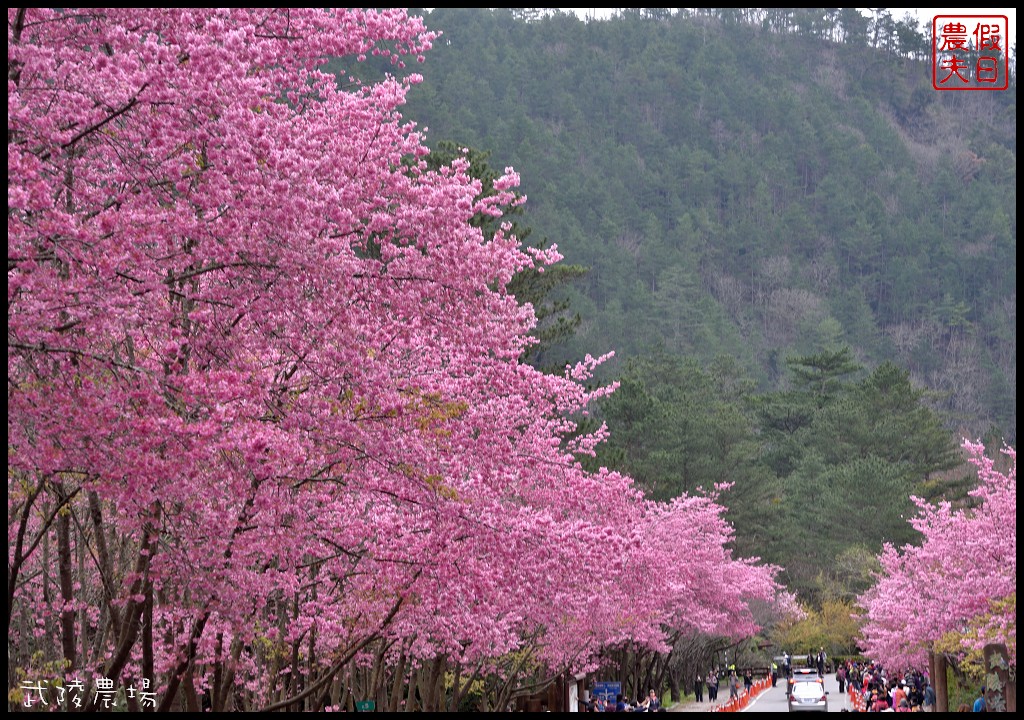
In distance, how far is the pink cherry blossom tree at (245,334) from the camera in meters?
8.54

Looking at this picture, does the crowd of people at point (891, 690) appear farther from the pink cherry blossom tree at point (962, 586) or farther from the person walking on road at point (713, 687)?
the person walking on road at point (713, 687)

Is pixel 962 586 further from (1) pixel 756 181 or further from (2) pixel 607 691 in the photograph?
(1) pixel 756 181

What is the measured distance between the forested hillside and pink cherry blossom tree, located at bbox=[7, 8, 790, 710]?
80012 mm

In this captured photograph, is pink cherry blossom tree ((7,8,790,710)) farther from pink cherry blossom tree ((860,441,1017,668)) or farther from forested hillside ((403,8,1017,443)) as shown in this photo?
forested hillside ((403,8,1017,443))

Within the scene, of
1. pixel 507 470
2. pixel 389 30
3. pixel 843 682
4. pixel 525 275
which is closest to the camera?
pixel 389 30

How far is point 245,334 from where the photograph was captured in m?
Answer: 10.6

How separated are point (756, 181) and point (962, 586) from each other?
146 m

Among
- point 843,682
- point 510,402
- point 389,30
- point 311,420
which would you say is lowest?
point 843,682

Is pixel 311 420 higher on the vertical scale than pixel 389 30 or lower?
lower

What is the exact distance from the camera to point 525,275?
36.8m

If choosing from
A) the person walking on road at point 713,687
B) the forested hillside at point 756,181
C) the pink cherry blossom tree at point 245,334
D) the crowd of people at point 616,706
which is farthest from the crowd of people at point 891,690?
the forested hillside at point 756,181

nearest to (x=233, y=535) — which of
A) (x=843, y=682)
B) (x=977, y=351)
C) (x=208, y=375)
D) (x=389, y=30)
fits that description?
(x=208, y=375)

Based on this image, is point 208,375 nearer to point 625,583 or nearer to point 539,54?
point 625,583

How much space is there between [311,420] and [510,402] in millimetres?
5648
